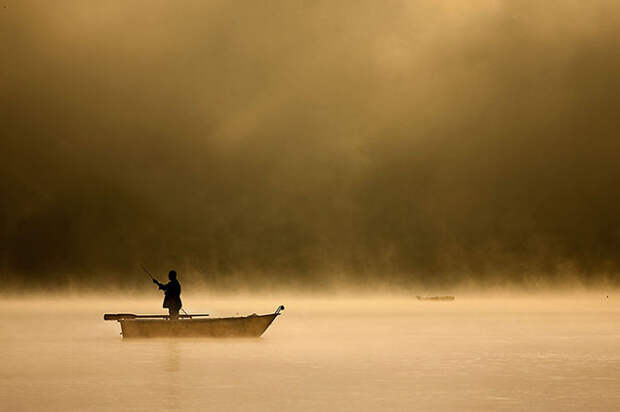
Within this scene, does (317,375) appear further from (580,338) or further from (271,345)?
(580,338)

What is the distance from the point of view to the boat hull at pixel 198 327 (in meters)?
41.4

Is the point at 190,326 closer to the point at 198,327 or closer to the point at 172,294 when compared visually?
the point at 198,327

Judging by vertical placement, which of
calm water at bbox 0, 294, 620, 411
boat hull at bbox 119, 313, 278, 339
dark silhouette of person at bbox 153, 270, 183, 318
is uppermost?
dark silhouette of person at bbox 153, 270, 183, 318

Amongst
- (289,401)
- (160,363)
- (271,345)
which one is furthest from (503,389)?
(271,345)

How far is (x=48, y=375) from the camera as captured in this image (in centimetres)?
2967

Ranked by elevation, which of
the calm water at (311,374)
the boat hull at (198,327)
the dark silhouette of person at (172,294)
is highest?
the dark silhouette of person at (172,294)

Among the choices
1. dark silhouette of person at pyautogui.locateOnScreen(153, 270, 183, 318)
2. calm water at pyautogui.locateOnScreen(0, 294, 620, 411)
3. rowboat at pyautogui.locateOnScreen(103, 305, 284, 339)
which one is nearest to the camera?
calm water at pyautogui.locateOnScreen(0, 294, 620, 411)

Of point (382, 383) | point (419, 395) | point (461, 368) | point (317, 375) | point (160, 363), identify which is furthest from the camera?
point (160, 363)

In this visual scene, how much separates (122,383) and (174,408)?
218 inches

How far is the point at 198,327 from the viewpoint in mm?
41500

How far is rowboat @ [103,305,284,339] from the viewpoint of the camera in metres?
41.3

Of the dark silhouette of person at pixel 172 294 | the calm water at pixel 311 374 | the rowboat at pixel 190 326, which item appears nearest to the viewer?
the calm water at pixel 311 374

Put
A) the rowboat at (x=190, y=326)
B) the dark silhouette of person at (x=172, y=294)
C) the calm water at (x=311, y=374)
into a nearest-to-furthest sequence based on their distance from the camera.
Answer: the calm water at (x=311, y=374) < the dark silhouette of person at (x=172, y=294) < the rowboat at (x=190, y=326)

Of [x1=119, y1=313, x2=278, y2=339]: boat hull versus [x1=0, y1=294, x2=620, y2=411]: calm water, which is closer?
[x1=0, y1=294, x2=620, y2=411]: calm water
